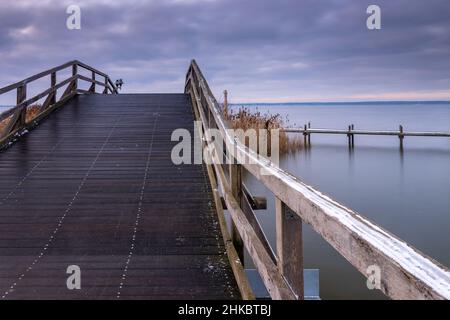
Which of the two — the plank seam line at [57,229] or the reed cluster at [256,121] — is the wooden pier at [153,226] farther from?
the reed cluster at [256,121]

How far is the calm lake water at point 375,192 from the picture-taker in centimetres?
862

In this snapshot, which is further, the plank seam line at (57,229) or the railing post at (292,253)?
the plank seam line at (57,229)

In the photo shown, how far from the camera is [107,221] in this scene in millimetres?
4656

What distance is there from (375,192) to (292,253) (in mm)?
15583

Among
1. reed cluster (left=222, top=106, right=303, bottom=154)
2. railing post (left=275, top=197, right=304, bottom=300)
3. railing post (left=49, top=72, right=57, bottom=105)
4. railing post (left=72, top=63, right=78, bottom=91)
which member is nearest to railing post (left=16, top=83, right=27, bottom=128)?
railing post (left=49, top=72, right=57, bottom=105)

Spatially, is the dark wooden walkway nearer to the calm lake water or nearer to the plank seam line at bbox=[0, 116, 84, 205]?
the plank seam line at bbox=[0, 116, 84, 205]

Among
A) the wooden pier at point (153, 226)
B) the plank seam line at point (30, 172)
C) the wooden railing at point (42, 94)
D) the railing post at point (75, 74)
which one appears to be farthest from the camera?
the railing post at point (75, 74)

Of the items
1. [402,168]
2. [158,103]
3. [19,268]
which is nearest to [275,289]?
[19,268]

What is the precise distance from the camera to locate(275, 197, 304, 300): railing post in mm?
2023

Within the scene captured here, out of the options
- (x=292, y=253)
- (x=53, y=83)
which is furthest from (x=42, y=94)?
(x=292, y=253)

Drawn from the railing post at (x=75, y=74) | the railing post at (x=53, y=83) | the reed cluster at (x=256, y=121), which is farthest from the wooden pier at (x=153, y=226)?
the reed cluster at (x=256, y=121)

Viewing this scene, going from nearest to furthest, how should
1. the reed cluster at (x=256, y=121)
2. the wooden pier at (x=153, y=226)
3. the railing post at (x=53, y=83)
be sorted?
the wooden pier at (x=153, y=226) → the railing post at (x=53, y=83) → the reed cluster at (x=256, y=121)

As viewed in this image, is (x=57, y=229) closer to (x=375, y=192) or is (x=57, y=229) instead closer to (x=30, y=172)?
(x=30, y=172)

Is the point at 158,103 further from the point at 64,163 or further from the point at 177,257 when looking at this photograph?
the point at 177,257
